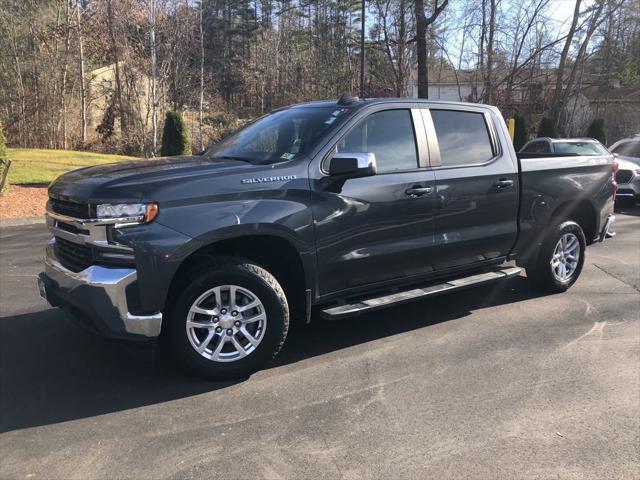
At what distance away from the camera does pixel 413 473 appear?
2.86m

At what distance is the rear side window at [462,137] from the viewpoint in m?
4.94

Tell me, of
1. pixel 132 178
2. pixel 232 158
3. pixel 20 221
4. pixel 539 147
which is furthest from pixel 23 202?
pixel 539 147

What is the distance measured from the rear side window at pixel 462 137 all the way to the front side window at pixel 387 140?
1.17 ft

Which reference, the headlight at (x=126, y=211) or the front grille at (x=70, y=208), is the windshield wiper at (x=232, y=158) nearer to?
the headlight at (x=126, y=211)

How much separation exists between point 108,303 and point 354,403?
1692mm

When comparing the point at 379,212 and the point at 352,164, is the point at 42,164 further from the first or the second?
the point at 352,164

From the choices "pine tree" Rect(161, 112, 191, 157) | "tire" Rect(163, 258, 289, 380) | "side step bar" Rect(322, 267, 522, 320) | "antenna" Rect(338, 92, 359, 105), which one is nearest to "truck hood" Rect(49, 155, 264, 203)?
"tire" Rect(163, 258, 289, 380)

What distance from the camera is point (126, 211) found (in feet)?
11.2

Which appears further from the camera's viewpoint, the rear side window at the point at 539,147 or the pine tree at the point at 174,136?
the pine tree at the point at 174,136

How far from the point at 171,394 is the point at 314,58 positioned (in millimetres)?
37551

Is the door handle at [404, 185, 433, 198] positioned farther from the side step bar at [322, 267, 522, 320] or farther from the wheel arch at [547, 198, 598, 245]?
the wheel arch at [547, 198, 598, 245]

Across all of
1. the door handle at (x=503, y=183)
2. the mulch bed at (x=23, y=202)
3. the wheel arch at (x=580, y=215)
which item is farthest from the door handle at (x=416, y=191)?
the mulch bed at (x=23, y=202)

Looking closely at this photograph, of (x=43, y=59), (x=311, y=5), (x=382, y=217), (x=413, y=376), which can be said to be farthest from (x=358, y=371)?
(x=311, y=5)

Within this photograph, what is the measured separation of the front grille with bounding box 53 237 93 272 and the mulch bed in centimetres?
759
